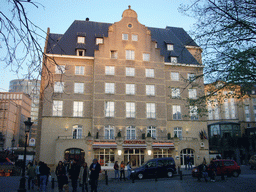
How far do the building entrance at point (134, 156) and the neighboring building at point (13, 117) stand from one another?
60.4 metres

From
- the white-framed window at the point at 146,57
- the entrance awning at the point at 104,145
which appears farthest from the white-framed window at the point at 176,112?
the entrance awning at the point at 104,145

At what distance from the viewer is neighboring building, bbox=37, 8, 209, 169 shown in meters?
35.7

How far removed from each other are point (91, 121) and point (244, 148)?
4687 cm

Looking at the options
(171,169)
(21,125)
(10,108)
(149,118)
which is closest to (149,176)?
(171,169)

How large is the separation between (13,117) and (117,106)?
7633 centimetres

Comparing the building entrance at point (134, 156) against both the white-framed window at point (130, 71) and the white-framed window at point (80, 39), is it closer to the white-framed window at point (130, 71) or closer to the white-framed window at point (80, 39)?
the white-framed window at point (130, 71)

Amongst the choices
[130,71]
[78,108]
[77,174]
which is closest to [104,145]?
[78,108]

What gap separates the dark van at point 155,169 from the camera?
2472 centimetres

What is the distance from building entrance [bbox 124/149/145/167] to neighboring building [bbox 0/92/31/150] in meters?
60.4

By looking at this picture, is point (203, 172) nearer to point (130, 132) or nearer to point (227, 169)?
point (227, 169)

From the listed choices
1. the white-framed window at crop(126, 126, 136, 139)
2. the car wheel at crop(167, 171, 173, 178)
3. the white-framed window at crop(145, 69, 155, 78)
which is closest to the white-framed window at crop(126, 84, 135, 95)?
the white-framed window at crop(145, 69, 155, 78)

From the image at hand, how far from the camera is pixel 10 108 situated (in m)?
96.9

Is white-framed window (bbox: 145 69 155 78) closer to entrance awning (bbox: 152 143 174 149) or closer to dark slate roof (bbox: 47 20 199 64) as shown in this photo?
dark slate roof (bbox: 47 20 199 64)

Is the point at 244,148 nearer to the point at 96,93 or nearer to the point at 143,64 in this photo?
the point at 143,64
